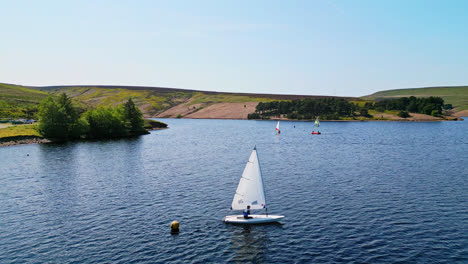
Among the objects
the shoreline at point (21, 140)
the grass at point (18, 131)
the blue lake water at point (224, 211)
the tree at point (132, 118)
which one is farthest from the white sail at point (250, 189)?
the tree at point (132, 118)

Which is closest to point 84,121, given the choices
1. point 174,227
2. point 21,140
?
point 21,140

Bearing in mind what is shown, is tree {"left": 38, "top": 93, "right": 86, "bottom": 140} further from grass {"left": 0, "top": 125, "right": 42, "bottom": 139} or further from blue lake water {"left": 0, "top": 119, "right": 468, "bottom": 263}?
blue lake water {"left": 0, "top": 119, "right": 468, "bottom": 263}

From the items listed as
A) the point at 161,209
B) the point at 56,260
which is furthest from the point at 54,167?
the point at 56,260

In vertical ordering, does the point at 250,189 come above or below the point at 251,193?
above

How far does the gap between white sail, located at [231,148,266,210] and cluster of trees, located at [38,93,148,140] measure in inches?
4953

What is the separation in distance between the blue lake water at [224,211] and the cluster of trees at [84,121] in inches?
2162

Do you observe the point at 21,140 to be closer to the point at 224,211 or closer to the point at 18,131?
the point at 18,131

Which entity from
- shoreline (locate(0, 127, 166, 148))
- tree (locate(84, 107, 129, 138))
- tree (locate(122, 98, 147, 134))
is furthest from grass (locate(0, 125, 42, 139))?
tree (locate(122, 98, 147, 134))

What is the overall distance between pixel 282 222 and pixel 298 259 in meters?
10.7

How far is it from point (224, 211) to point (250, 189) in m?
7.29

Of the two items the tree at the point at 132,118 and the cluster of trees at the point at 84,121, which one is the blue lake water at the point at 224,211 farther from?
the tree at the point at 132,118

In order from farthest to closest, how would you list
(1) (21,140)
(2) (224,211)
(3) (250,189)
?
(1) (21,140)
(2) (224,211)
(3) (250,189)

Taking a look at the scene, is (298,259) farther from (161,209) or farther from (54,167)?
(54,167)

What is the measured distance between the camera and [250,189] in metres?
47.4
